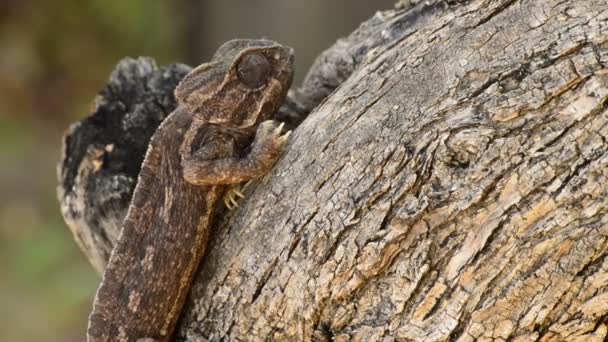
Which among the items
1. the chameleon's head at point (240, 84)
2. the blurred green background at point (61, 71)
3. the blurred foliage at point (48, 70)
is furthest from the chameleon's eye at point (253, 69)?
the blurred foliage at point (48, 70)

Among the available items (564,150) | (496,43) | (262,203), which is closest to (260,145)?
(262,203)

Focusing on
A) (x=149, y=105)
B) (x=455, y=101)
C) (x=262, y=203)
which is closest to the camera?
(x=455, y=101)

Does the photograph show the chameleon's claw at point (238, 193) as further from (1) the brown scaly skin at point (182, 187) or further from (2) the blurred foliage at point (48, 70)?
(2) the blurred foliage at point (48, 70)

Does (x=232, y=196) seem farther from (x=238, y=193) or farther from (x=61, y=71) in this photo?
(x=61, y=71)

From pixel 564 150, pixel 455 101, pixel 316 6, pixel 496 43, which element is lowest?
pixel 564 150

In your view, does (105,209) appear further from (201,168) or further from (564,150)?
(564,150)

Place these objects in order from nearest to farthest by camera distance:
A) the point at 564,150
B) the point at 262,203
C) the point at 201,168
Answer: the point at 564,150
the point at 262,203
the point at 201,168
